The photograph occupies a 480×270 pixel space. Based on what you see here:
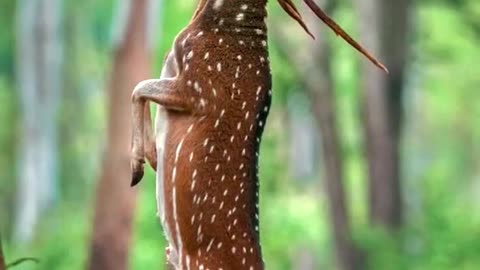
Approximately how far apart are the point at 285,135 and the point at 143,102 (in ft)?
76.6

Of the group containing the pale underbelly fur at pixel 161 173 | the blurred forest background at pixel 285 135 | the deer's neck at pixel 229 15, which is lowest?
the blurred forest background at pixel 285 135

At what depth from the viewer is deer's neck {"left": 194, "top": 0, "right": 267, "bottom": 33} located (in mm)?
2686

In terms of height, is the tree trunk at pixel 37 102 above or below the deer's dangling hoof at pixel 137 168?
below

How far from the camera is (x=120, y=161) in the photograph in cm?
1200

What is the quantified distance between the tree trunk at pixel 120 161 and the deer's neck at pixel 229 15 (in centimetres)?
897

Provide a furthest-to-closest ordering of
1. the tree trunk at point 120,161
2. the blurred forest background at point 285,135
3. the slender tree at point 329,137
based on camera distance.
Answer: the slender tree at point 329,137 → the blurred forest background at point 285,135 → the tree trunk at point 120,161

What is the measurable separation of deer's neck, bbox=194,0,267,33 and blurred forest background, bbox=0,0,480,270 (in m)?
6.04

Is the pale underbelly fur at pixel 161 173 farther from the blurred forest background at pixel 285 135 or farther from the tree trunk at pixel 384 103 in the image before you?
the tree trunk at pixel 384 103

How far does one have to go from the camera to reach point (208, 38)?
8.88 ft

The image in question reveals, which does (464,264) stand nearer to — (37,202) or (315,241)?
(315,241)

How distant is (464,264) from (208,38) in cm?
1253

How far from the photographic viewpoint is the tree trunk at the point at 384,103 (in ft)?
53.1

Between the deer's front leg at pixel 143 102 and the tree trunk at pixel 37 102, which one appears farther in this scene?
the tree trunk at pixel 37 102

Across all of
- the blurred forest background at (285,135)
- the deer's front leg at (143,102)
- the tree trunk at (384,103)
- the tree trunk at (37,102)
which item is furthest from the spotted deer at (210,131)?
the tree trunk at (37,102)
